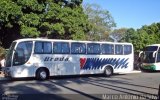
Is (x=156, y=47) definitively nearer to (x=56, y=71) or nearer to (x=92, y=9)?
(x=56, y=71)

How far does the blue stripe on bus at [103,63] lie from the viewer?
2793 cm

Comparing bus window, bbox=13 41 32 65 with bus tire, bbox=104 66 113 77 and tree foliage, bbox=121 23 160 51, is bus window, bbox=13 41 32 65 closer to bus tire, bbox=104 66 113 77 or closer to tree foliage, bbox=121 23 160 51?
bus tire, bbox=104 66 113 77

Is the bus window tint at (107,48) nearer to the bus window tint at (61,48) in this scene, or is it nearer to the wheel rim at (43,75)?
the bus window tint at (61,48)

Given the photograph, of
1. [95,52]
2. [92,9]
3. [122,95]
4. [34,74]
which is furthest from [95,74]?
[92,9]

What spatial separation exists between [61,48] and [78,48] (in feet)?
4.98

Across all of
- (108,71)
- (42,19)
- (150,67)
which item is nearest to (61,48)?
(108,71)

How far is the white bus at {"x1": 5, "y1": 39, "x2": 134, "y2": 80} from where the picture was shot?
80.0ft

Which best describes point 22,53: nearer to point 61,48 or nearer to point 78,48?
point 61,48

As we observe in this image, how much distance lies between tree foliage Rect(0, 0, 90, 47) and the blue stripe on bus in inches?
210

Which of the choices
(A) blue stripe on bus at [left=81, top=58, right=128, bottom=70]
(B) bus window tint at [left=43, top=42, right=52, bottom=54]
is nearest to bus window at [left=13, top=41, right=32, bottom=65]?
(B) bus window tint at [left=43, top=42, right=52, bottom=54]

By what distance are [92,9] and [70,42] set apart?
37038mm

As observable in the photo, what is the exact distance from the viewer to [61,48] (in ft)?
86.8

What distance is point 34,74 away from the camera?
25.0 meters

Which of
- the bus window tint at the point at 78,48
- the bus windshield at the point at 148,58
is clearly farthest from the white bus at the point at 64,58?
the bus windshield at the point at 148,58
